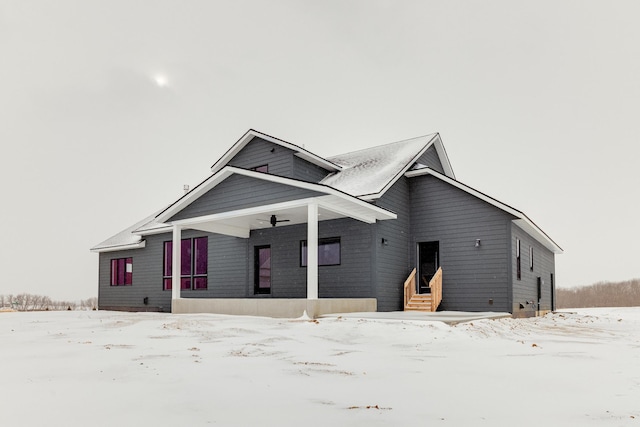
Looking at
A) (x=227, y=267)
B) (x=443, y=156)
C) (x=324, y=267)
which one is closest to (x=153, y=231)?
(x=227, y=267)

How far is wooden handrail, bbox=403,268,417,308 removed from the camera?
15.6 meters

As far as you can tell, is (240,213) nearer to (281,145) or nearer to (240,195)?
(240,195)

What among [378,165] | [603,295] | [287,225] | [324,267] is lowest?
[603,295]

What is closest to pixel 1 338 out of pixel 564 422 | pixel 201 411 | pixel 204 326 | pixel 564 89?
pixel 204 326

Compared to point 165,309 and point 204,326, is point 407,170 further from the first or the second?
point 165,309

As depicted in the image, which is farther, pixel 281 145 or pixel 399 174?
pixel 281 145

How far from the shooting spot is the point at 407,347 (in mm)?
7320

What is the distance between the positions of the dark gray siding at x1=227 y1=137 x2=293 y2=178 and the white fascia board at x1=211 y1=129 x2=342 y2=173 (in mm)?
169

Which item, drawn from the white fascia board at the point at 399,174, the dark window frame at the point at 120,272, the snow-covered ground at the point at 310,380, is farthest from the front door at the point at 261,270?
the snow-covered ground at the point at 310,380

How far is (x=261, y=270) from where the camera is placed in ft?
61.5

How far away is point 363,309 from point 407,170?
520cm

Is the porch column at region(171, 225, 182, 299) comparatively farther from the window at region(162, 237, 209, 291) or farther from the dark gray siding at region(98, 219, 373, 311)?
the window at region(162, 237, 209, 291)

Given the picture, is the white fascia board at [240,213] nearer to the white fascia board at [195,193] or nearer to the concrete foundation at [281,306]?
the white fascia board at [195,193]

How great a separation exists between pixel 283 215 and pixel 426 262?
5.81 m
